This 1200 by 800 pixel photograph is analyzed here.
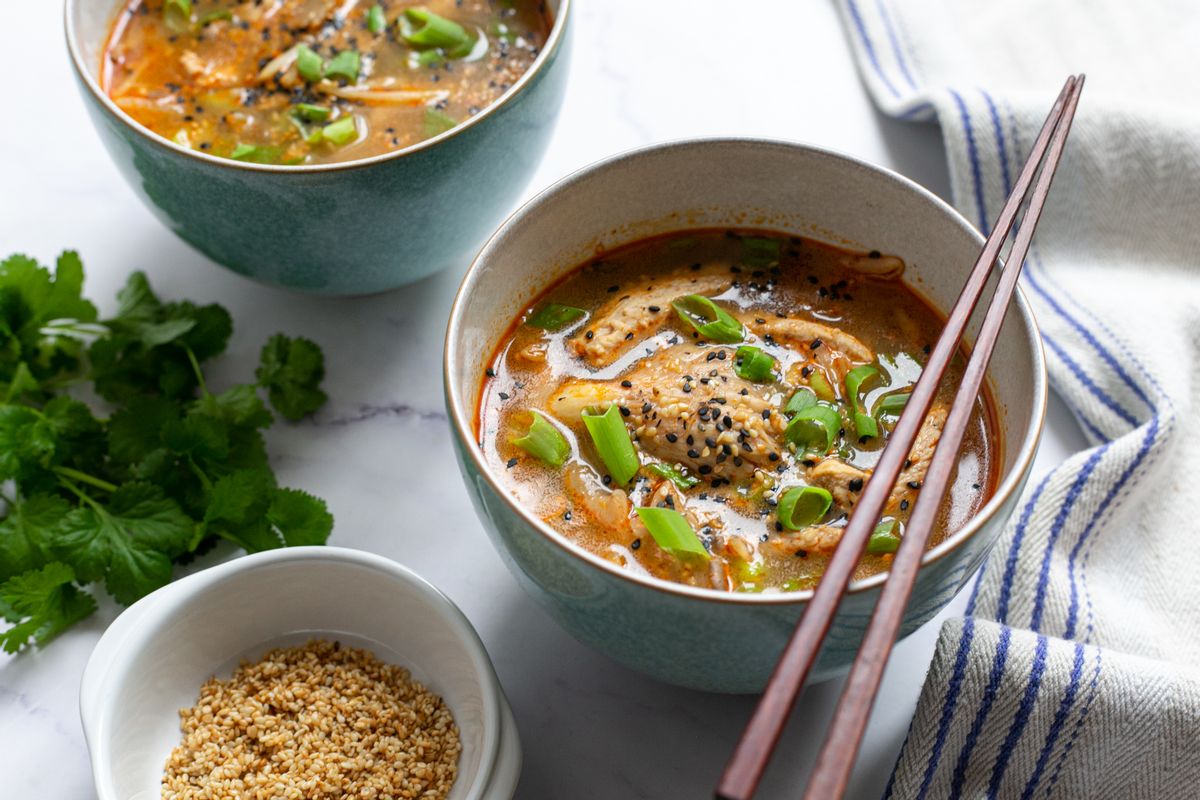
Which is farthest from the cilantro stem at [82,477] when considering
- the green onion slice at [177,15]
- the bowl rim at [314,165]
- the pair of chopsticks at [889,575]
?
the pair of chopsticks at [889,575]

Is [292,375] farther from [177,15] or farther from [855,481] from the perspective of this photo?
[855,481]

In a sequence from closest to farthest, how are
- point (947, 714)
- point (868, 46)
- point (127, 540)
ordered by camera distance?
point (947, 714)
point (127, 540)
point (868, 46)

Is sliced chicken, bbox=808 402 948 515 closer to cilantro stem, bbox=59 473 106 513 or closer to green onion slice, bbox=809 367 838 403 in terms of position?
green onion slice, bbox=809 367 838 403

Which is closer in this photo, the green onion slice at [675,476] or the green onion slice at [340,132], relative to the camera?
the green onion slice at [675,476]

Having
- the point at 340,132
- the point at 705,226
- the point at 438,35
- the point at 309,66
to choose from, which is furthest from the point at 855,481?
the point at 309,66

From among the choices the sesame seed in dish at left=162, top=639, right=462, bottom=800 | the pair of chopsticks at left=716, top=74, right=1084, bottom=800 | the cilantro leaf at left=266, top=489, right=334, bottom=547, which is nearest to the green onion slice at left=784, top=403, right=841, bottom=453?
the pair of chopsticks at left=716, top=74, right=1084, bottom=800

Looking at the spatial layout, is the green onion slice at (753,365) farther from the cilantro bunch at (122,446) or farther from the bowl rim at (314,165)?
the cilantro bunch at (122,446)
